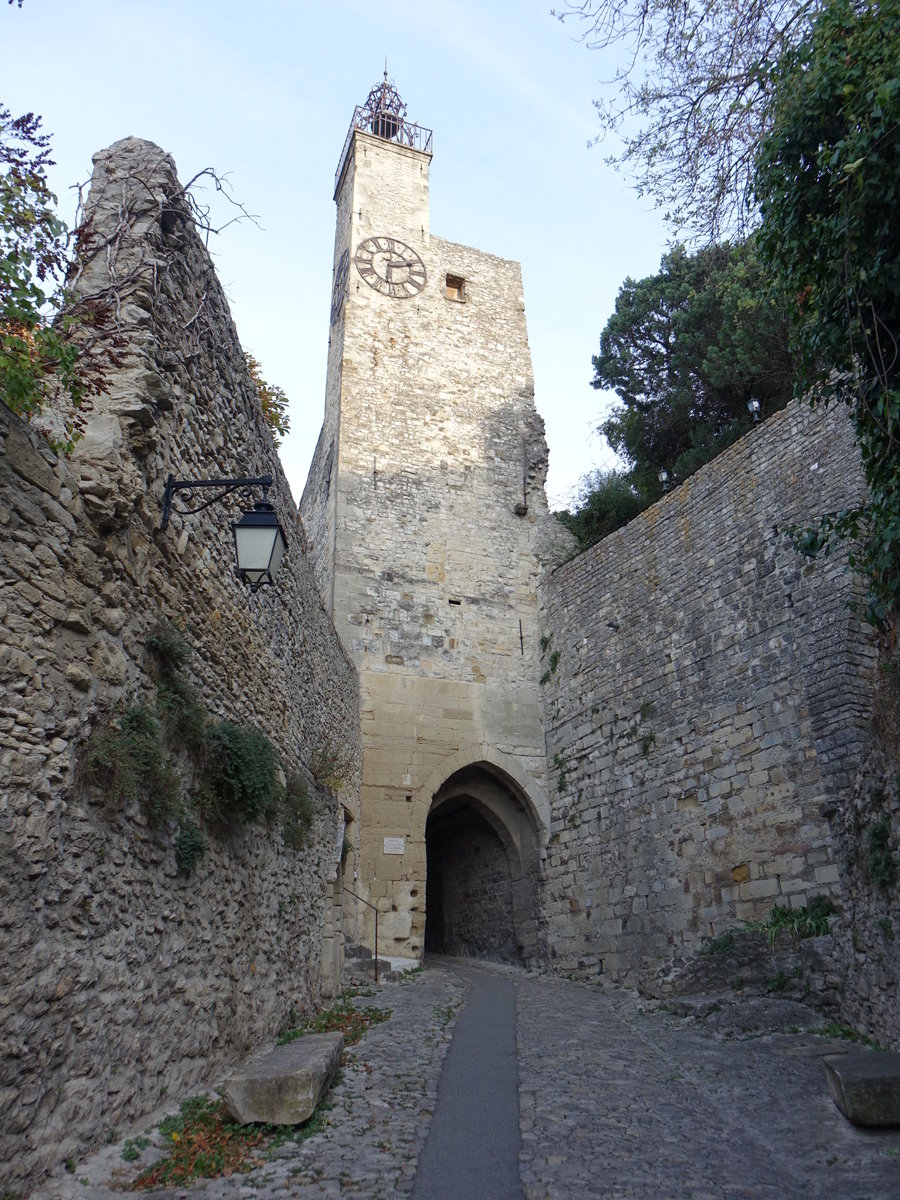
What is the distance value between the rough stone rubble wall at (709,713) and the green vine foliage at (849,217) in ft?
6.22

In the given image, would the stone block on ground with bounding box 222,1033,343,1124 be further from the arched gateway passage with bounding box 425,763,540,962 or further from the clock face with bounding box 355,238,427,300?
the clock face with bounding box 355,238,427,300

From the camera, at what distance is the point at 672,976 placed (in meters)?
9.07

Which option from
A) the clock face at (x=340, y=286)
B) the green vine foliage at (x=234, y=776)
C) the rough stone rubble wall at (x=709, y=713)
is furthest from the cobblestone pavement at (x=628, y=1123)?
the clock face at (x=340, y=286)

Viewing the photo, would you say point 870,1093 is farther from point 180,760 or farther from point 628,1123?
point 180,760

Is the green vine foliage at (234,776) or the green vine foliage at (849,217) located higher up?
the green vine foliage at (849,217)

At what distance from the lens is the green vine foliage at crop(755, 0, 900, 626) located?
4.51 m

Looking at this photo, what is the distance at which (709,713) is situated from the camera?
981cm

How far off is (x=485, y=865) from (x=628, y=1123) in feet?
33.9

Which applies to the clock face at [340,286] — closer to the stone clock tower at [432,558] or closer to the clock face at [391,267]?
the stone clock tower at [432,558]

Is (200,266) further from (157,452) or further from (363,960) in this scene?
(363,960)

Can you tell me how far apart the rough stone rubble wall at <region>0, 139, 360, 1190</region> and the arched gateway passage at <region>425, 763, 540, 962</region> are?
23.3 ft

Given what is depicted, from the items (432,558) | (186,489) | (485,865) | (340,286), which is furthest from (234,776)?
(340,286)

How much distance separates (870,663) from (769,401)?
27.2ft

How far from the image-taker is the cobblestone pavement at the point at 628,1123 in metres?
3.48
